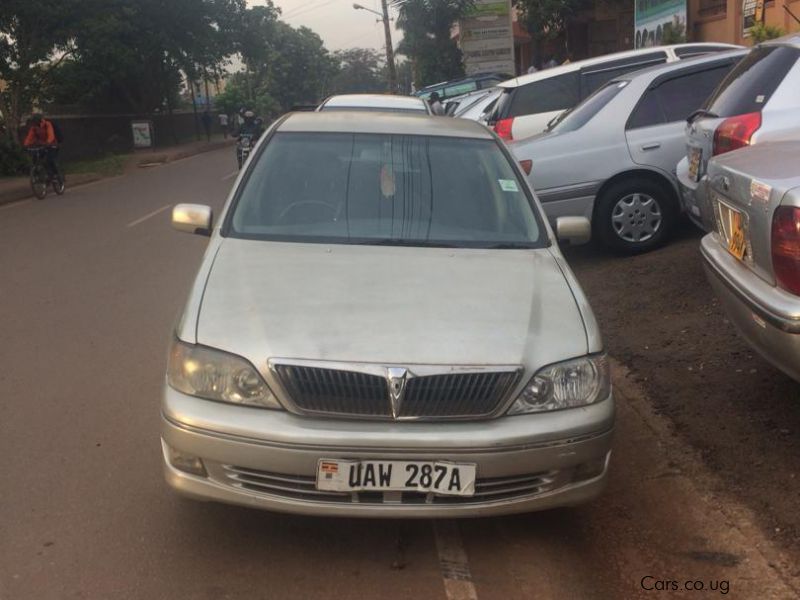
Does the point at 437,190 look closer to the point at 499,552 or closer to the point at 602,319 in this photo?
the point at 499,552

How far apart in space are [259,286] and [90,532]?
3.96 feet

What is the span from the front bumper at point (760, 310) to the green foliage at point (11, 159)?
74.3 ft

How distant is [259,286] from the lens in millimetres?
3703

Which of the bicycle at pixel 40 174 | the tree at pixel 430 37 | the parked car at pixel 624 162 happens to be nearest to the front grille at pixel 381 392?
the parked car at pixel 624 162

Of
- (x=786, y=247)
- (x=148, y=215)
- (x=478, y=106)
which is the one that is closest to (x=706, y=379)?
(x=786, y=247)

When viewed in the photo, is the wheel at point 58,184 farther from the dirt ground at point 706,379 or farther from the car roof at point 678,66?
the dirt ground at point 706,379

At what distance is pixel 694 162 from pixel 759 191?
2762 mm

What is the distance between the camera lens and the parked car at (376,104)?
10.5m

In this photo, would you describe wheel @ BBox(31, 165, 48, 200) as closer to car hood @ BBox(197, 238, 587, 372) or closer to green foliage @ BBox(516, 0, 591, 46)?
car hood @ BBox(197, 238, 587, 372)

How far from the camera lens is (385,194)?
458 centimetres

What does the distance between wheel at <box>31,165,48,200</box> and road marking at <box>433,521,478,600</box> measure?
16177mm

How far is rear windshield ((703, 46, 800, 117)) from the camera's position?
5473 millimetres

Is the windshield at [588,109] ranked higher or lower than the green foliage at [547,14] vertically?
lower

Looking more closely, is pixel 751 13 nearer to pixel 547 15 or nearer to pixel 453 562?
pixel 547 15
